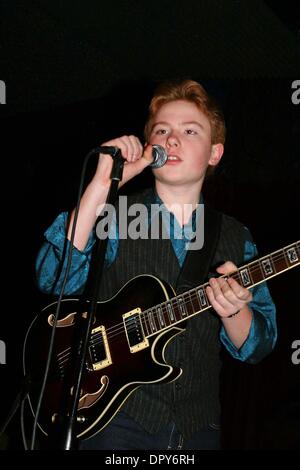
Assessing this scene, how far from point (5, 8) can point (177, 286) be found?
2637mm

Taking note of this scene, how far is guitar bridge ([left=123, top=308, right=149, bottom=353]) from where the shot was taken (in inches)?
69.6

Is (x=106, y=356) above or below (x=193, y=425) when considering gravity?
above

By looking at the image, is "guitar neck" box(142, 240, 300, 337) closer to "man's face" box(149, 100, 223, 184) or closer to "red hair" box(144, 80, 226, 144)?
"man's face" box(149, 100, 223, 184)

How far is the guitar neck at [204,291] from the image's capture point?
1.78 metres

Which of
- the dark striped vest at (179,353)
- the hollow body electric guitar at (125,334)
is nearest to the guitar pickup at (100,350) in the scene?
the hollow body electric guitar at (125,334)

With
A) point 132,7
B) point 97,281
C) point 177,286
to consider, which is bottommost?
point 97,281

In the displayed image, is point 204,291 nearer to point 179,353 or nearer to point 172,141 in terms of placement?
point 179,353

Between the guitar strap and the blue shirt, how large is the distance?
51 millimetres

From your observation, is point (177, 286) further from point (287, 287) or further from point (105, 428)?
point (287, 287)

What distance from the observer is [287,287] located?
3414 millimetres

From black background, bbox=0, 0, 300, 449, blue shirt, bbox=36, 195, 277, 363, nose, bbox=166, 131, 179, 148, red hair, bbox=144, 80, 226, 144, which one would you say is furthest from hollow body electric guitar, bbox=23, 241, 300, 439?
black background, bbox=0, 0, 300, 449
